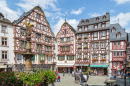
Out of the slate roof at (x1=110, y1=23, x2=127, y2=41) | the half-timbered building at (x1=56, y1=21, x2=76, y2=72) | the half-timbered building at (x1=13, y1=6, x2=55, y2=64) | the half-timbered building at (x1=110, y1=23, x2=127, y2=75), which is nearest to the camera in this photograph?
the half-timbered building at (x1=13, y1=6, x2=55, y2=64)

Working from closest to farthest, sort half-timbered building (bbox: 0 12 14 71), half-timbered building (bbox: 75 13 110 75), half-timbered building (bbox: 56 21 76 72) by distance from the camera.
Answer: half-timbered building (bbox: 0 12 14 71) → half-timbered building (bbox: 75 13 110 75) → half-timbered building (bbox: 56 21 76 72)

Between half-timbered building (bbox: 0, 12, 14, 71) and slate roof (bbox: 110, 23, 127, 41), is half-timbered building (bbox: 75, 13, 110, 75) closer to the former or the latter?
slate roof (bbox: 110, 23, 127, 41)

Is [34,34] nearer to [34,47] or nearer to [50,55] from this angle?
[34,47]

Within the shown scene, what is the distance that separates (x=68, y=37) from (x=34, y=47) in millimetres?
10034

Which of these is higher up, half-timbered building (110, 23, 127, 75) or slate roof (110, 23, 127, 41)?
slate roof (110, 23, 127, 41)

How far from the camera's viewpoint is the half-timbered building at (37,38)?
805 inches

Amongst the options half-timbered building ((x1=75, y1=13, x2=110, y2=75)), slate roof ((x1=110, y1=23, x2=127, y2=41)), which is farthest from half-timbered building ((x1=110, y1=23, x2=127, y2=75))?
half-timbered building ((x1=75, y1=13, x2=110, y2=75))

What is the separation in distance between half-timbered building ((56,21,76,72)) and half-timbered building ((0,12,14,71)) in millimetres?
13636

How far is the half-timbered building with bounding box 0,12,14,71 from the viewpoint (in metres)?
18.3

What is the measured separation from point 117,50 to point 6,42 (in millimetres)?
22029

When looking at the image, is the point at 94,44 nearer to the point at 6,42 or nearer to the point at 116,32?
the point at 116,32

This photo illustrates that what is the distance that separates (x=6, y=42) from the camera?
19094 mm

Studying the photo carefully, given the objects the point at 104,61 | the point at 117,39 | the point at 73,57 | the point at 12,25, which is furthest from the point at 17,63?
the point at 117,39

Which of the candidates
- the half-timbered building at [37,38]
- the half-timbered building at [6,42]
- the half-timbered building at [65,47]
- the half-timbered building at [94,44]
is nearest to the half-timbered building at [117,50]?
the half-timbered building at [94,44]
